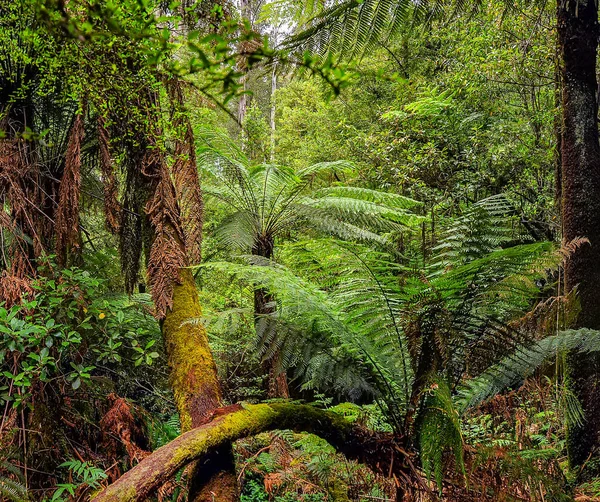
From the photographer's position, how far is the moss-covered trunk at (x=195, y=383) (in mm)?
1967

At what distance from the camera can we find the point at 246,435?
1.86 m

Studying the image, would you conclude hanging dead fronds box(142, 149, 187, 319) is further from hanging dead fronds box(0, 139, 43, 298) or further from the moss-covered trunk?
hanging dead fronds box(0, 139, 43, 298)

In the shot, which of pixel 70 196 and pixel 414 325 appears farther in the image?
pixel 70 196

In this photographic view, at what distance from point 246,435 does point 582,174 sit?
282cm

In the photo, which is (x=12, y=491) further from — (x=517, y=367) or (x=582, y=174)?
(x=582, y=174)

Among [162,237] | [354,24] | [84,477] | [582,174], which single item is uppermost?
[354,24]

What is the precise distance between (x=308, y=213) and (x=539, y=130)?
3.66m

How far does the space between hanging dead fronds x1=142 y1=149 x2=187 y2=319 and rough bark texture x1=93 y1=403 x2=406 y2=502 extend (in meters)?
0.97

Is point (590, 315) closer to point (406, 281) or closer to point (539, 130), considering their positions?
point (406, 281)

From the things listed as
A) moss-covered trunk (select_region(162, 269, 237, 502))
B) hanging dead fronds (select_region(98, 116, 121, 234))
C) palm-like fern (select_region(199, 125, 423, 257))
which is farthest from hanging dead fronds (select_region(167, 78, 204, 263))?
palm-like fern (select_region(199, 125, 423, 257))

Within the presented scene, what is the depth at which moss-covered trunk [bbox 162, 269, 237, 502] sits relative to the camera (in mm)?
1967

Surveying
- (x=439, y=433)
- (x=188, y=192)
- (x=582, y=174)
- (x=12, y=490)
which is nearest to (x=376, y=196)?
(x=582, y=174)

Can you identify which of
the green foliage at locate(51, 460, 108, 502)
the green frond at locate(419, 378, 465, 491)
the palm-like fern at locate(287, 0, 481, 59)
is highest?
the palm-like fern at locate(287, 0, 481, 59)

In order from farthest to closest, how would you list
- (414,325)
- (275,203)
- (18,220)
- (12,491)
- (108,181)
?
1. (275,203)
2. (18,220)
3. (108,181)
4. (414,325)
5. (12,491)
